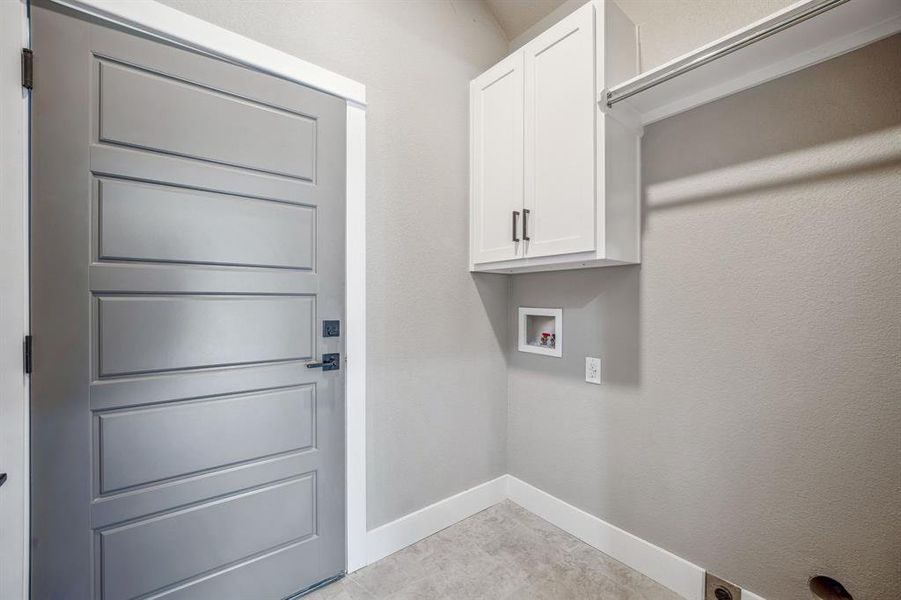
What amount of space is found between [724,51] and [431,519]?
236cm

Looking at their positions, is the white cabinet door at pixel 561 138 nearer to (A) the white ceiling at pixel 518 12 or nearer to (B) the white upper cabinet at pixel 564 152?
(B) the white upper cabinet at pixel 564 152

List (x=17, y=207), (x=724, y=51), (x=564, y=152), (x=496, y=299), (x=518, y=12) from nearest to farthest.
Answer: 1. (x=17, y=207)
2. (x=724, y=51)
3. (x=564, y=152)
4. (x=518, y=12)
5. (x=496, y=299)

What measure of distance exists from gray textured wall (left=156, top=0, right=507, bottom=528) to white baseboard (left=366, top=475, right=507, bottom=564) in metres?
0.06

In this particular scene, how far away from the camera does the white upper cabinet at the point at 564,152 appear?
5.16 ft

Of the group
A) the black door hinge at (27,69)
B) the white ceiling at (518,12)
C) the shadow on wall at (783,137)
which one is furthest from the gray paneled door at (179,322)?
the shadow on wall at (783,137)

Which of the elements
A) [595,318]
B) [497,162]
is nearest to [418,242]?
[497,162]

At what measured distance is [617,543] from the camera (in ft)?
6.01

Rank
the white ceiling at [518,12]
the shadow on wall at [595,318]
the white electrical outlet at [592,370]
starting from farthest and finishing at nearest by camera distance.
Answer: the white ceiling at [518,12], the white electrical outlet at [592,370], the shadow on wall at [595,318]

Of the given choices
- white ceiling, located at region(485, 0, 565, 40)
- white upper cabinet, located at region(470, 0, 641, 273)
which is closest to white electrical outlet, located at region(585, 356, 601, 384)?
white upper cabinet, located at region(470, 0, 641, 273)

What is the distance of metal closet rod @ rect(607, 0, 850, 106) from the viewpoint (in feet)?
3.46

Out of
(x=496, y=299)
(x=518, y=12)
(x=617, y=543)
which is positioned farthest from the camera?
(x=496, y=299)

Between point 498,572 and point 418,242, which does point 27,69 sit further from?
point 498,572

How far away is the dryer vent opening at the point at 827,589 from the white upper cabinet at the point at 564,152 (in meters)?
1.29

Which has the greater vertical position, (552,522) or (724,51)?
(724,51)
